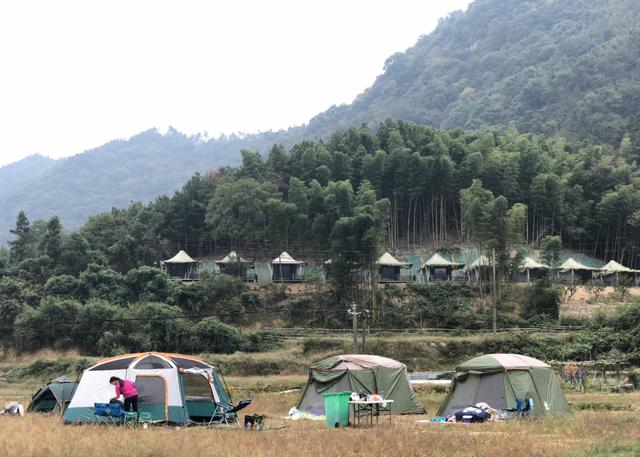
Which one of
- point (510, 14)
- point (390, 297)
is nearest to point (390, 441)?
point (390, 297)

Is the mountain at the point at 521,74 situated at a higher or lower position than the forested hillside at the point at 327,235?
higher

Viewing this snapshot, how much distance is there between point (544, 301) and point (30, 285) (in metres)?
29.6

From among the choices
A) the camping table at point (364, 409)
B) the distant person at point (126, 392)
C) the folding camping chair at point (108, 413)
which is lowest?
the camping table at point (364, 409)

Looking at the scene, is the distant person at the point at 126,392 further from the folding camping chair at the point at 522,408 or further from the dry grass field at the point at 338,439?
the folding camping chair at the point at 522,408

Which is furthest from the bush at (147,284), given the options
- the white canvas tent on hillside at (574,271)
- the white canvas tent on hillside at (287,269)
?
the white canvas tent on hillside at (574,271)

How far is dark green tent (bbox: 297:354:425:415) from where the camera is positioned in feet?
56.5

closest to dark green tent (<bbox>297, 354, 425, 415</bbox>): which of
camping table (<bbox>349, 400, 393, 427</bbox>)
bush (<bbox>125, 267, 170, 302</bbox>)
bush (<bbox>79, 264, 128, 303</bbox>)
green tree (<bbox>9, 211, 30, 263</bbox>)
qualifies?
camping table (<bbox>349, 400, 393, 427</bbox>)

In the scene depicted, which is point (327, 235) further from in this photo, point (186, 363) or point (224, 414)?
point (224, 414)

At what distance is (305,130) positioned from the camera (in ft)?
463

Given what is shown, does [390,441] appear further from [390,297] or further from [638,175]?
[638,175]

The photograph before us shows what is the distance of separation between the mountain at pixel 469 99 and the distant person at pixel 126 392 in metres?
62.7

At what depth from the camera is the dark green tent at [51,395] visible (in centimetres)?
1716

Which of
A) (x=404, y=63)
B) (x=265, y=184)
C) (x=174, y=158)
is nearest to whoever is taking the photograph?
(x=265, y=184)

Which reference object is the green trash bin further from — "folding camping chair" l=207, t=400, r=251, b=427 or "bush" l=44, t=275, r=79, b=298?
"bush" l=44, t=275, r=79, b=298
